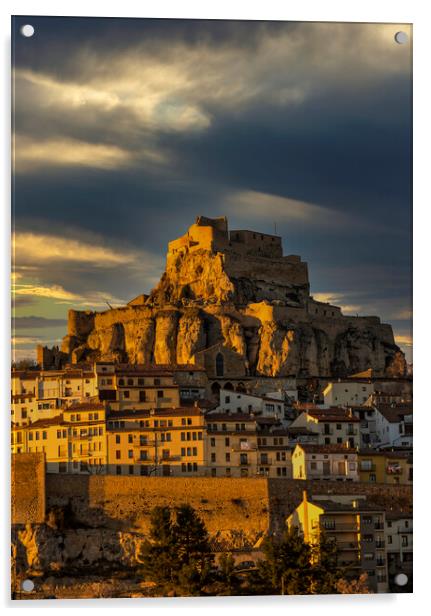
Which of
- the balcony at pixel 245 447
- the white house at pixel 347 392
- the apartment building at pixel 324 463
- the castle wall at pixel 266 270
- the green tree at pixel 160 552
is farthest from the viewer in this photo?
the castle wall at pixel 266 270

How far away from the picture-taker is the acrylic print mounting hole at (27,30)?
25344mm

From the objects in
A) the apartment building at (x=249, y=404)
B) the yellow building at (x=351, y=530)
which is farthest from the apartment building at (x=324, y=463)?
the apartment building at (x=249, y=404)

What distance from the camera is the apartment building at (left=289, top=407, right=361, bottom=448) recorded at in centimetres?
3781

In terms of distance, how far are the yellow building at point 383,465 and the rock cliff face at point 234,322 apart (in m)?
10.8

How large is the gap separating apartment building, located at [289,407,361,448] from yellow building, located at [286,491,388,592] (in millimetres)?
6554

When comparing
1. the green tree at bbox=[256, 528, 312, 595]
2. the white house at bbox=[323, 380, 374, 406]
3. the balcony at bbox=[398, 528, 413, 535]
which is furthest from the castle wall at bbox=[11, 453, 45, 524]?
the white house at bbox=[323, 380, 374, 406]

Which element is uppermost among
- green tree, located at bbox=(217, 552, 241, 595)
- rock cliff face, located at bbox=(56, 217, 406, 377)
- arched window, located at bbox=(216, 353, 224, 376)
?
rock cliff face, located at bbox=(56, 217, 406, 377)

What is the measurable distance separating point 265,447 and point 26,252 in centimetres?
Answer: 927

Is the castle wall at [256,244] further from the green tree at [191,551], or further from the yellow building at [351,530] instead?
the green tree at [191,551]

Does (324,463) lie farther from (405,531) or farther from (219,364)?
(219,364)

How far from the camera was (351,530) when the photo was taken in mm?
28578

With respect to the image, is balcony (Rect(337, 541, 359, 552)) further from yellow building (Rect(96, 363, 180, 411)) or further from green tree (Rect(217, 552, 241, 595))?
yellow building (Rect(96, 363, 180, 411))

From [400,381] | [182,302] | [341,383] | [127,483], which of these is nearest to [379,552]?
[127,483]

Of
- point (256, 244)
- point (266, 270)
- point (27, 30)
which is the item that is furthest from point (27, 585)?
point (266, 270)
